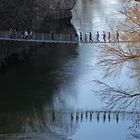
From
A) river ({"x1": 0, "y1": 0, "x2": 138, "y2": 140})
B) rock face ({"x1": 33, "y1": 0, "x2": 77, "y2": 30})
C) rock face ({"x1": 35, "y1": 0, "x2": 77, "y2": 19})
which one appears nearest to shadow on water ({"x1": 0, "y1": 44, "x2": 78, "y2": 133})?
river ({"x1": 0, "y1": 0, "x2": 138, "y2": 140})

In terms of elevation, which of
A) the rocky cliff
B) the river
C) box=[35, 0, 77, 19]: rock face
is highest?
box=[35, 0, 77, 19]: rock face

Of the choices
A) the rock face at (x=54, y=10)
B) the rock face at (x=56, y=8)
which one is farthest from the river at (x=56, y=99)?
the rock face at (x=56, y=8)

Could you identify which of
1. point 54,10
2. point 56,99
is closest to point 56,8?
point 54,10

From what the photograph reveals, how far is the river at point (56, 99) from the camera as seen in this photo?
64.2 ft

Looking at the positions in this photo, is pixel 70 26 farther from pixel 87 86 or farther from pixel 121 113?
pixel 121 113

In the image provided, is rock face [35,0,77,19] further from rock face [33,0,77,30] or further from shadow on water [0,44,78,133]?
shadow on water [0,44,78,133]

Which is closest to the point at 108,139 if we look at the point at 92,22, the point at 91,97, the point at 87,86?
the point at 91,97

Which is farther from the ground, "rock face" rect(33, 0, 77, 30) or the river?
"rock face" rect(33, 0, 77, 30)

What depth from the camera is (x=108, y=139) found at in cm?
1869

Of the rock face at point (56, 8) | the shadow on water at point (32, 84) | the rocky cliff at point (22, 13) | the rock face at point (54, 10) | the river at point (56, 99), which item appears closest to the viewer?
the river at point (56, 99)

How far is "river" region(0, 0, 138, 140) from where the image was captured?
19578mm

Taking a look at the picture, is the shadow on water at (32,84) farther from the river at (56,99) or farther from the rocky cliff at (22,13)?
the rocky cliff at (22,13)

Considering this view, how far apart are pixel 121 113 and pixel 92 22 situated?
20.8 meters

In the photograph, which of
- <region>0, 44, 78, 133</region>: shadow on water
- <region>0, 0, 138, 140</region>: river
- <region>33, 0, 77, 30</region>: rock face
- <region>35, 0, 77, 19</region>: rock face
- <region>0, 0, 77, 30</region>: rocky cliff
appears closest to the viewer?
<region>0, 0, 138, 140</region>: river
